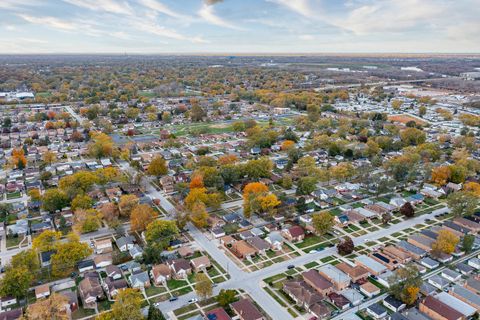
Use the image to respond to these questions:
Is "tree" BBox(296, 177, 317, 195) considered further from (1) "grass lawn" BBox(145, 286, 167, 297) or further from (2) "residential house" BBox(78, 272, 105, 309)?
(2) "residential house" BBox(78, 272, 105, 309)

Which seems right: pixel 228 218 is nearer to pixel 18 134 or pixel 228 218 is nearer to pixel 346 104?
pixel 18 134

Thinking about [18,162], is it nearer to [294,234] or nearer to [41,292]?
[41,292]

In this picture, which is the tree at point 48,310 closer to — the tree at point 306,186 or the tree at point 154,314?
the tree at point 154,314

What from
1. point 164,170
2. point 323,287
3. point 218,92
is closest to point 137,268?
point 323,287

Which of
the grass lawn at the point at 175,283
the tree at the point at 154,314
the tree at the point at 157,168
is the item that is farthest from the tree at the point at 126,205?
the tree at the point at 154,314

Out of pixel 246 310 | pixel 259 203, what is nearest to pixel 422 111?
pixel 259 203

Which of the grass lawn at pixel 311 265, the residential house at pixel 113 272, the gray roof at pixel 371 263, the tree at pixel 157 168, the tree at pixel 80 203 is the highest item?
the tree at pixel 157 168

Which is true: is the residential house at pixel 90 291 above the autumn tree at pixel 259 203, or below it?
below

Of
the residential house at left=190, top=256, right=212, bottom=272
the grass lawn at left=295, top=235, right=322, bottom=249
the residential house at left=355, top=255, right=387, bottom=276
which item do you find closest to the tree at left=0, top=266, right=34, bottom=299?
the residential house at left=190, top=256, right=212, bottom=272
